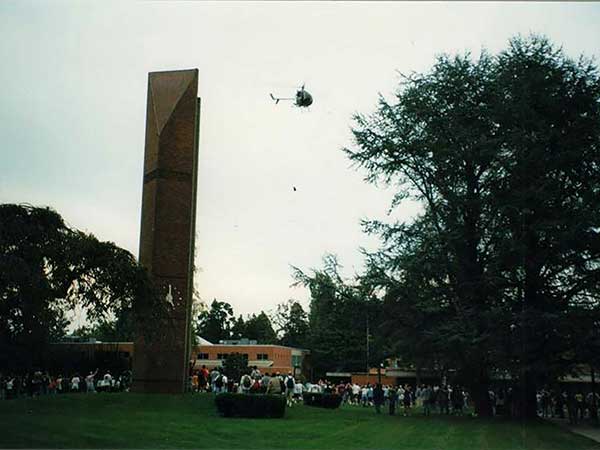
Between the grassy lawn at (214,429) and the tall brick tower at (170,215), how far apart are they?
2438 mm

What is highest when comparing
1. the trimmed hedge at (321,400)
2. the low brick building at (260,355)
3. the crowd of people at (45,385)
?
the low brick building at (260,355)

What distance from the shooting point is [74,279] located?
92.7ft

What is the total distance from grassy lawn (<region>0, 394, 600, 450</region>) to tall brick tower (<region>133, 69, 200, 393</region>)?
2.44m

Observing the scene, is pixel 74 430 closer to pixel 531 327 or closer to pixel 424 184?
pixel 531 327

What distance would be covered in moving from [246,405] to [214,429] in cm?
463

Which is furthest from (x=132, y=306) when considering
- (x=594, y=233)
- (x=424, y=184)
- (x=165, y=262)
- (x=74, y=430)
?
(x=594, y=233)

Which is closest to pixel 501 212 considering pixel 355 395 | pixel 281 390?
pixel 281 390

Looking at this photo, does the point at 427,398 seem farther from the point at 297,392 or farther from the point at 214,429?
the point at 214,429

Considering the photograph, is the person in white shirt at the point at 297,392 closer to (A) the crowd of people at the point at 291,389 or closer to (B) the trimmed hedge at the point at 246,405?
(A) the crowd of people at the point at 291,389

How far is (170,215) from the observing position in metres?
34.6

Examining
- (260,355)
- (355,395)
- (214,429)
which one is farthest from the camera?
(260,355)

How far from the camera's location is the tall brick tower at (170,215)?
33.0m

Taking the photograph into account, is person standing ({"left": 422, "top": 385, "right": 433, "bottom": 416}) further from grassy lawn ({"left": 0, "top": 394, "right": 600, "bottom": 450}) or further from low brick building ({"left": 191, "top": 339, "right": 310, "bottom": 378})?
low brick building ({"left": 191, "top": 339, "right": 310, "bottom": 378})

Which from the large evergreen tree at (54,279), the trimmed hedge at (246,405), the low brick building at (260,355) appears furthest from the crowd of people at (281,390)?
the low brick building at (260,355)
